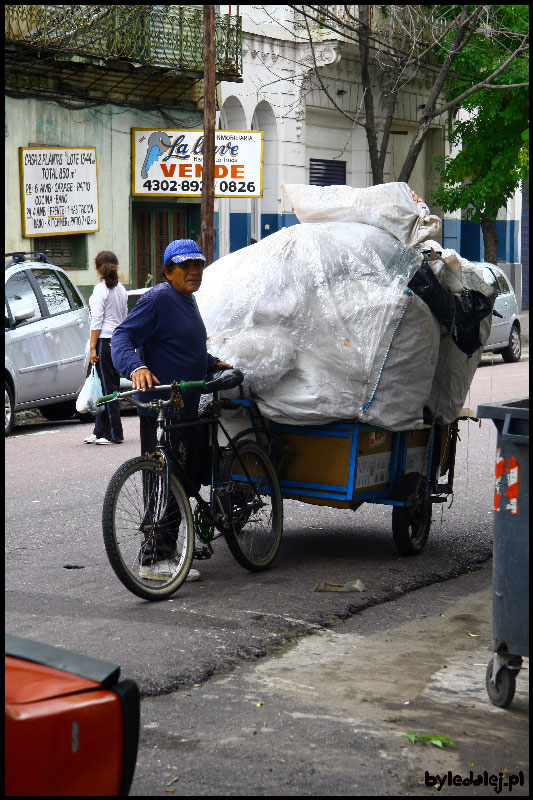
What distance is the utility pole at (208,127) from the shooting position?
18.1 metres

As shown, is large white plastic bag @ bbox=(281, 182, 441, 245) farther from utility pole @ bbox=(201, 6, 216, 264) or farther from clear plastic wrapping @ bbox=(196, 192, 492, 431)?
utility pole @ bbox=(201, 6, 216, 264)

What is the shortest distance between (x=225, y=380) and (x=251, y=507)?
2.71 feet

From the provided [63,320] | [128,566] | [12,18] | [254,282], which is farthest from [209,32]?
[128,566]

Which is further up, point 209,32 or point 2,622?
point 209,32

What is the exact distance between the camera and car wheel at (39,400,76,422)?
14578 millimetres

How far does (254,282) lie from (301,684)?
2.75m

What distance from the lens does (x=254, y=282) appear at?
6.89 meters

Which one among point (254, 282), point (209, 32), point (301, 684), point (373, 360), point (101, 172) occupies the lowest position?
point (301, 684)

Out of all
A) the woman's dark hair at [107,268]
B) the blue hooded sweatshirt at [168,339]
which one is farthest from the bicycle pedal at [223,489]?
the woman's dark hair at [107,268]

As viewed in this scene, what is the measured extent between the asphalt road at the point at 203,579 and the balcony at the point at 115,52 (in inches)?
448

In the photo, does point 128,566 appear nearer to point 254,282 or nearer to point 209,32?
point 254,282

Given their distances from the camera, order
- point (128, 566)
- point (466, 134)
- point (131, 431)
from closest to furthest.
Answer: point (128, 566), point (131, 431), point (466, 134)

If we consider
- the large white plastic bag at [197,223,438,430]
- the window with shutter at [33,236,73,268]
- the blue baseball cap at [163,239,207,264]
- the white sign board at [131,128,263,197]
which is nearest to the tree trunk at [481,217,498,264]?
the white sign board at [131,128,263,197]

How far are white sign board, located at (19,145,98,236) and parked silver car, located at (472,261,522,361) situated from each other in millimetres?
7401
